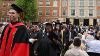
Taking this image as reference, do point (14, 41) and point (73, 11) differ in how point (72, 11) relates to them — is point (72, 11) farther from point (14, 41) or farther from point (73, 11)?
point (14, 41)

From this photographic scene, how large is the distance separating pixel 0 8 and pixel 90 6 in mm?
18645

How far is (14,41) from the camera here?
6742 millimetres

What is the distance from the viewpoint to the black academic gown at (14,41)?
22.0ft

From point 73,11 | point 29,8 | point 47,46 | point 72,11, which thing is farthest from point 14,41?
point 73,11

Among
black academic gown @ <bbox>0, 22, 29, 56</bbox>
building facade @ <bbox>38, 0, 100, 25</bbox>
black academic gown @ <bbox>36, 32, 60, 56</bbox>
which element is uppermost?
black academic gown @ <bbox>0, 22, 29, 56</bbox>

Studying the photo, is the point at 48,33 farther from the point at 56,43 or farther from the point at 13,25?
the point at 13,25

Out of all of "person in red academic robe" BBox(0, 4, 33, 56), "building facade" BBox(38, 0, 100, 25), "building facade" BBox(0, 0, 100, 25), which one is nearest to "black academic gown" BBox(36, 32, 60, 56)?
"person in red academic robe" BBox(0, 4, 33, 56)

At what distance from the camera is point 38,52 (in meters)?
10.1

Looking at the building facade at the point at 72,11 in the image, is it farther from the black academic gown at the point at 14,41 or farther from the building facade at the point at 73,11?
the black academic gown at the point at 14,41

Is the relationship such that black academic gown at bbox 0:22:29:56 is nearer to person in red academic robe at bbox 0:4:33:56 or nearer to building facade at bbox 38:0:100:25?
person in red academic robe at bbox 0:4:33:56

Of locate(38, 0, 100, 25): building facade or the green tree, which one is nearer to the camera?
the green tree

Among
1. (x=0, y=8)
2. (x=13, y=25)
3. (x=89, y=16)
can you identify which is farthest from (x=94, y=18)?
(x=13, y=25)

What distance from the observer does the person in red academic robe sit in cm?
671

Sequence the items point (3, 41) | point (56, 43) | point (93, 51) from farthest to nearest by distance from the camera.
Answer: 1. point (93, 51)
2. point (56, 43)
3. point (3, 41)
